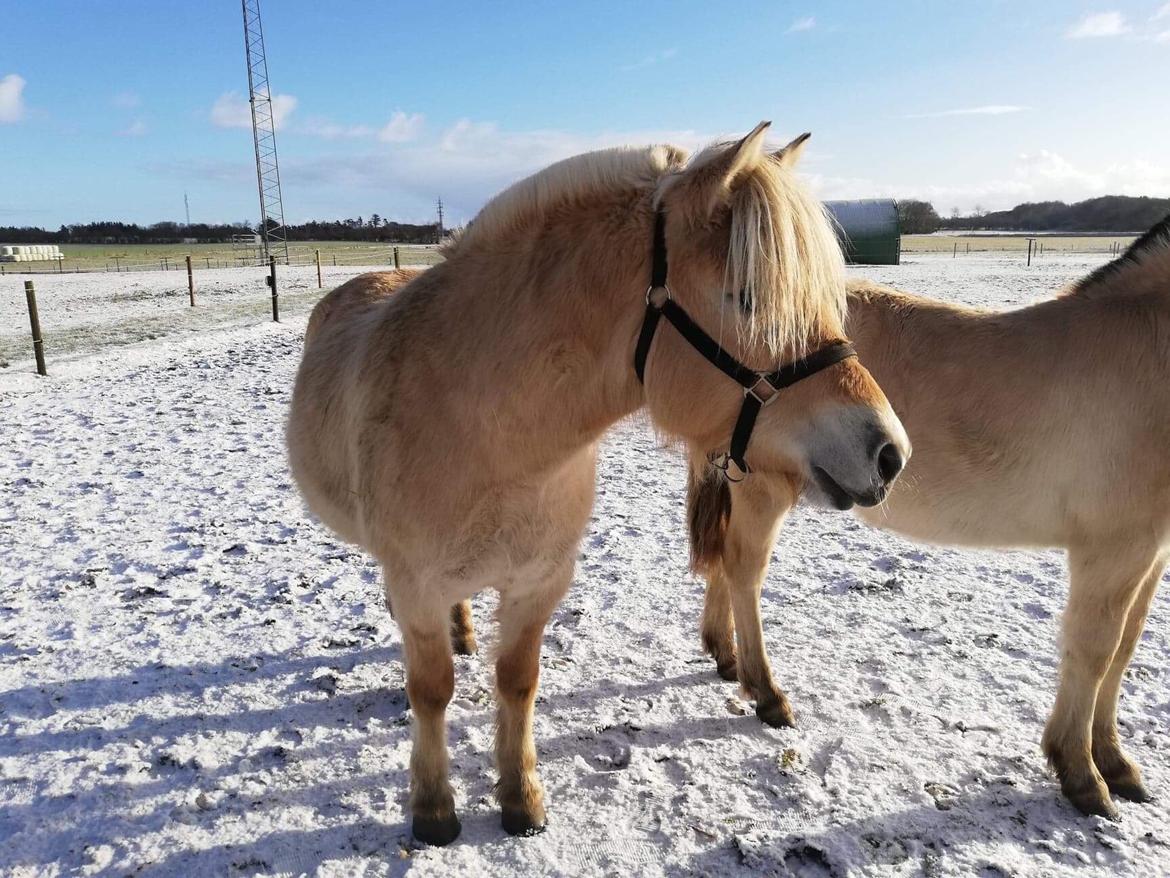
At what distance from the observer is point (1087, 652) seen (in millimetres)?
2766

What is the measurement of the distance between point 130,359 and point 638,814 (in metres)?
12.5

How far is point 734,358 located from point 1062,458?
1935 mm

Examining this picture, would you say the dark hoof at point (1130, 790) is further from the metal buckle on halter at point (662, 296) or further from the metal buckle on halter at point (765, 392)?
the metal buckle on halter at point (662, 296)

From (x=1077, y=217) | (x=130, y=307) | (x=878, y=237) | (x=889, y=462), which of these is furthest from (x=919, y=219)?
(x=889, y=462)

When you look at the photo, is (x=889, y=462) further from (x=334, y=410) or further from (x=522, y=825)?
(x=334, y=410)

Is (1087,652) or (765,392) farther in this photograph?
(1087,652)

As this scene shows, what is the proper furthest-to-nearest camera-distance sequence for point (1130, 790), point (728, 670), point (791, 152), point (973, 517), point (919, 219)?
point (919, 219)
point (728, 670)
point (973, 517)
point (1130, 790)
point (791, 152)

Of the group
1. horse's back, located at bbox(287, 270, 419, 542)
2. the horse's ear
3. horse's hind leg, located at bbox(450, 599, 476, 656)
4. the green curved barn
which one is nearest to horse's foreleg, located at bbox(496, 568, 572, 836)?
horse's back, located at bbox(287, 270, 419, 542)

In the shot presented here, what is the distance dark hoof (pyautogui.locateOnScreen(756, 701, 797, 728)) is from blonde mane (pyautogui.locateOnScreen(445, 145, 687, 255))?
2437 mm

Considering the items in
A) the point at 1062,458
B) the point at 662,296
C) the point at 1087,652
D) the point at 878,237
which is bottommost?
the point at 1087,652

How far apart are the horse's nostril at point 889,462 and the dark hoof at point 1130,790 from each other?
2.20m

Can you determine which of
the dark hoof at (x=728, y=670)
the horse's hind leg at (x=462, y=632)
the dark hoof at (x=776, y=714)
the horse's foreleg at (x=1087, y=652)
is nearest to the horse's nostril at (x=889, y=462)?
the horse's foreleg at (x=1087, y=652)

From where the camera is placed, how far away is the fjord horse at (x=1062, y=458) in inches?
107

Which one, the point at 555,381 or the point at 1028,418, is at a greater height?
the point at 555,381
